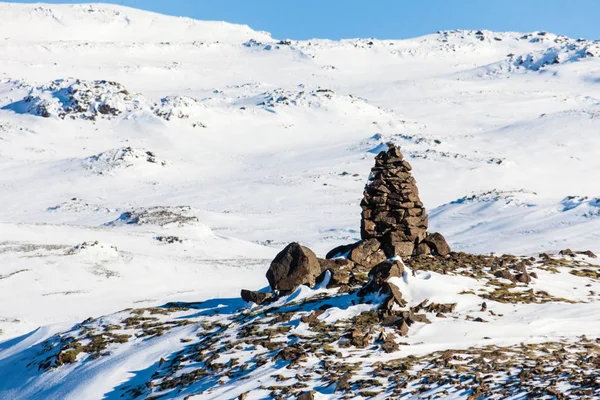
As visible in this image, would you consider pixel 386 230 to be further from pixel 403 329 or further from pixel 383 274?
pixel 403 329

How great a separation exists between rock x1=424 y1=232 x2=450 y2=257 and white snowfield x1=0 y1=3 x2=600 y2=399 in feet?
12.1

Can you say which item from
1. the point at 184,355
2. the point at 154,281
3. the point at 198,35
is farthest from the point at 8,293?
the point at 198,35

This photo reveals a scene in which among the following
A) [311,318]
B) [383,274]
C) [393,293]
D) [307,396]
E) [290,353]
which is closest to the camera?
[307,396]

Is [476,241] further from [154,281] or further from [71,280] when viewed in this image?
[71,280]

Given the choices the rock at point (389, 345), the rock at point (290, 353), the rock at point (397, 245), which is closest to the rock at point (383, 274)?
the rock at point (389, 345)

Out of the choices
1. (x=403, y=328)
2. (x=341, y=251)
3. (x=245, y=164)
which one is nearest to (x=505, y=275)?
(x=341, y=251)

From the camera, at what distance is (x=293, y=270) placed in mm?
18516

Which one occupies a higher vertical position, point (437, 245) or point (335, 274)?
point (335, 274)

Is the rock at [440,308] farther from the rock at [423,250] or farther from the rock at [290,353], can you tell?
the rock at [423,250]

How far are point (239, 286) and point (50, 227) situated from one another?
18.8 metres

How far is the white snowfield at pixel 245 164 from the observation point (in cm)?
2555

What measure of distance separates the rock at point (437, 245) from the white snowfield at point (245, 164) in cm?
368

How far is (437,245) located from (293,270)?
5.38 m

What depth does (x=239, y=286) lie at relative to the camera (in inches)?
1206
